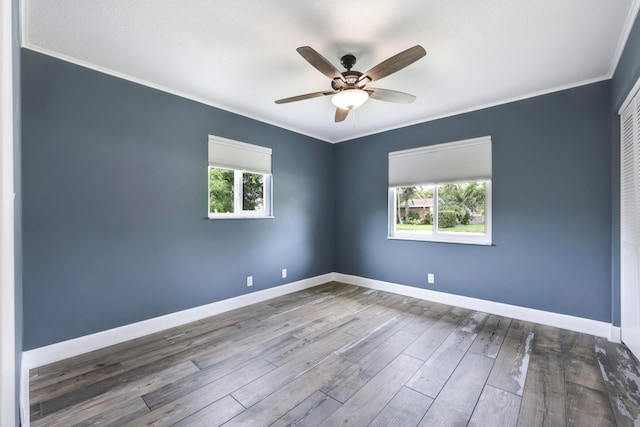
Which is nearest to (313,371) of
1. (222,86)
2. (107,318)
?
(107,318)

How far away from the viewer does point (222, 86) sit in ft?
9.60

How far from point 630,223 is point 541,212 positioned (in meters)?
0.77

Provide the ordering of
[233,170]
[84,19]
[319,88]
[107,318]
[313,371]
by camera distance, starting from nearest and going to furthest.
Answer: [84,19] → [313,371] → [107,318] → [319,88] → [233,170]

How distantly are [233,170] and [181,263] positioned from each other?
1.28 m

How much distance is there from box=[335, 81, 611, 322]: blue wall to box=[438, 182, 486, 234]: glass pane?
199 millimetres

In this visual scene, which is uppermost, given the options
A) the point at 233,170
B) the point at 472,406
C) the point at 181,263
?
the point at 233,170

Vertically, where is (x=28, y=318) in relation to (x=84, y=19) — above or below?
below

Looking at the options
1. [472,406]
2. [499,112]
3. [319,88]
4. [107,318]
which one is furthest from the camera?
[499,112]

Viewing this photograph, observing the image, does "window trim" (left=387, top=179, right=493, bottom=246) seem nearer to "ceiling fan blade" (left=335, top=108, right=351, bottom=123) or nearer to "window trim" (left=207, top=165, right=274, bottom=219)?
"ceiling fan blade" (left=335, top=108, right=351, bottom=123)

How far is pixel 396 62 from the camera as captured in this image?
78.1 inches

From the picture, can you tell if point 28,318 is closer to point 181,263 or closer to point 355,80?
point 181,263

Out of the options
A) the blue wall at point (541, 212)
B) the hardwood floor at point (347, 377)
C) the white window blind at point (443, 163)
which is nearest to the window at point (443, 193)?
the white window blind at point (443, 163)

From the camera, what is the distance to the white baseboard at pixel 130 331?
7.45 feet

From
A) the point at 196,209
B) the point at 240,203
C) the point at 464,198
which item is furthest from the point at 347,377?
the point at 464,198
